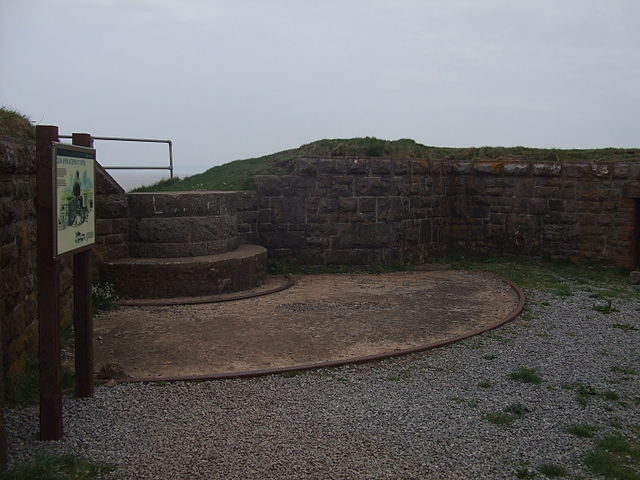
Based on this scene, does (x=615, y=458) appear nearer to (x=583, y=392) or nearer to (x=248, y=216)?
(x=583, y=392)

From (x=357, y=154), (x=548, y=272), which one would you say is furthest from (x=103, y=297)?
(x=548, y=272)

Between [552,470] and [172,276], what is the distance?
6734 mm

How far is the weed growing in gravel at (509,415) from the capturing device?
4.84 meters

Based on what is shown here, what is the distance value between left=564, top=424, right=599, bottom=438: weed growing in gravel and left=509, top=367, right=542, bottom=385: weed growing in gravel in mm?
1009

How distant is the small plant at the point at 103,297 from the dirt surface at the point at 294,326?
0.71 feet

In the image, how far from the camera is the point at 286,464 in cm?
405

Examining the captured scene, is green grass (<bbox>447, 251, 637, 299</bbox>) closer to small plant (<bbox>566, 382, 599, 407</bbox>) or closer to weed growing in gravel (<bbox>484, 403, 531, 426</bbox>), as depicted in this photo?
small plant (<bbox>566, 382, 599, 407</bbox>)

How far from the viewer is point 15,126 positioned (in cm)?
716

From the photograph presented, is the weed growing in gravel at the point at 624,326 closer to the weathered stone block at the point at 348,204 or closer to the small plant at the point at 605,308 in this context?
the small plant at the point at 605,308

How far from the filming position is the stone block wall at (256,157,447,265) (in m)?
12.3

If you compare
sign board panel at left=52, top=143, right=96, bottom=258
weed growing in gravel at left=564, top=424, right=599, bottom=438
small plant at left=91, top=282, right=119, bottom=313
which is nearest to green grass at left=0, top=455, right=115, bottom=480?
sign board panel at left=52, top=143, right=96, bottom=258

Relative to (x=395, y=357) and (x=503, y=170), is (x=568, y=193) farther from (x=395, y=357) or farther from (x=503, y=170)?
(x=395, y=357)

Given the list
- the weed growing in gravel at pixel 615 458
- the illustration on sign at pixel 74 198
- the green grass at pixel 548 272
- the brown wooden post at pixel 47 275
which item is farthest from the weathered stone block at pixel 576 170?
the brown wooden post at pixel 47 275

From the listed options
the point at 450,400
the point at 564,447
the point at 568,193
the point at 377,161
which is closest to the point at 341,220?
the point at 377,161
